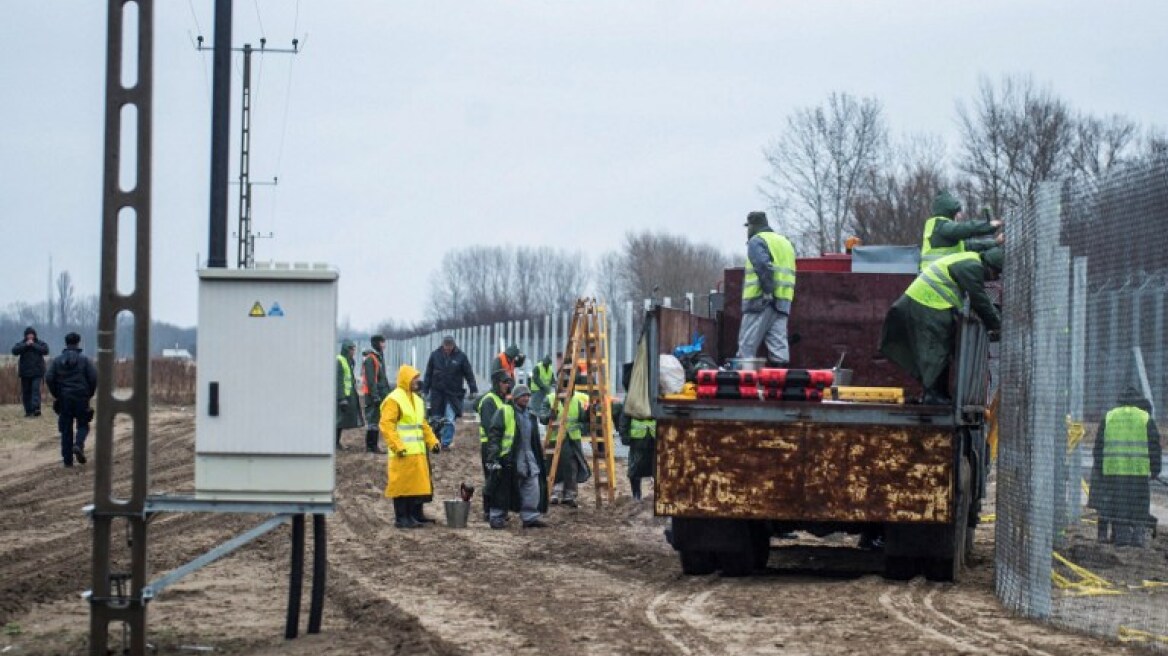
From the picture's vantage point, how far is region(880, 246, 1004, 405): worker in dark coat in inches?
492

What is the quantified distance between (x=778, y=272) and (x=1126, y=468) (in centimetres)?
448

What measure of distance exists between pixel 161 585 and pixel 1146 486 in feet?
17.3

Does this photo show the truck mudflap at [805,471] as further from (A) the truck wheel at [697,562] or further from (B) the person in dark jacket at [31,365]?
(B) the person in dark jacket at [31,365]

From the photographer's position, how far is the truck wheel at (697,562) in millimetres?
13305

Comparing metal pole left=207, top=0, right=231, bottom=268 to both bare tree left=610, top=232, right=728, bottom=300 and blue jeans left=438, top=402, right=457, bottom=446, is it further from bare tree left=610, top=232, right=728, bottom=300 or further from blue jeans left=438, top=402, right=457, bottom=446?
bare tree left=610, top=232, right=728, bottom=300

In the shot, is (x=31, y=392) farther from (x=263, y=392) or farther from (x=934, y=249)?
(x=263, y=392)

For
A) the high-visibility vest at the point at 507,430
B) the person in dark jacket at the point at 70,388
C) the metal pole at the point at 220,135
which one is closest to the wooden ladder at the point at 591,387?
the high-visibility vest at the point at 507,430

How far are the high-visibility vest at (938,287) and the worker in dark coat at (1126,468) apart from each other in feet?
8.40

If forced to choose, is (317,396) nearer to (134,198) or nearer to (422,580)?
(134,198)

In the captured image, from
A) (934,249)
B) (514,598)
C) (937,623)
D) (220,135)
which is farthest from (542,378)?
(937,623)

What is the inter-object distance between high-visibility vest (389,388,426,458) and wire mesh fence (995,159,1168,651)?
7952 mm

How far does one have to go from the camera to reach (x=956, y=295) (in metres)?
12.6

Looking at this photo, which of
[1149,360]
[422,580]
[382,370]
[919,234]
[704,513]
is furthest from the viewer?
[919,234]

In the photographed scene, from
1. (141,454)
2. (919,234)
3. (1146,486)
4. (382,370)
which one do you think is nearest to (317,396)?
(141,454)
